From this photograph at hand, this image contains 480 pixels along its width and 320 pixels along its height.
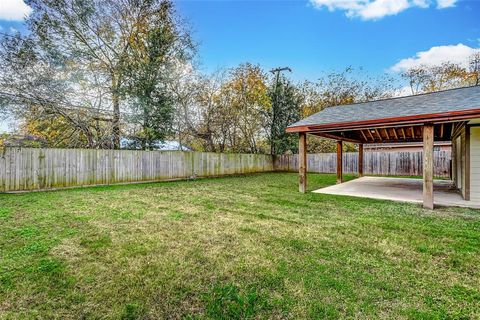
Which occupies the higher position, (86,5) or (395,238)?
(86,5)

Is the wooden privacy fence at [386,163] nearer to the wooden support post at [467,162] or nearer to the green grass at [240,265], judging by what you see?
the wooden support post at [467,162]

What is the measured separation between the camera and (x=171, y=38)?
1134cm

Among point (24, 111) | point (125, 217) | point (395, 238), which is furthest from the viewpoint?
point (24, 111)

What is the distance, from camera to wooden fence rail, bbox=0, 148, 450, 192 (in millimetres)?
6984

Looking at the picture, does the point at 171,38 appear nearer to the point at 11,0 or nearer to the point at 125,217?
the point at 11,0

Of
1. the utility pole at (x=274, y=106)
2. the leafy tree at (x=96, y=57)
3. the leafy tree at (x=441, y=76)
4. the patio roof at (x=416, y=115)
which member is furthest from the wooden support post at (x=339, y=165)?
the leafy tree at (x=441, y=76)

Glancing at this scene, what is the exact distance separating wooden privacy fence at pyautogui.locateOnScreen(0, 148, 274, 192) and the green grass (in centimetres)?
351

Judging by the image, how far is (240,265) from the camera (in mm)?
2359

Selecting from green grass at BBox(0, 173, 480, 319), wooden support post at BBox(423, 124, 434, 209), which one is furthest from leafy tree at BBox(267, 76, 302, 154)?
green grass at BBox(0, 173, 480, 319)

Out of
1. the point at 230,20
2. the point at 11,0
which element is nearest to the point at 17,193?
the point at 11,0

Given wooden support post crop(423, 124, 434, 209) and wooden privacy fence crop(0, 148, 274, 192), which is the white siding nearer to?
wooden support post crop(423, 124, 434, 209)

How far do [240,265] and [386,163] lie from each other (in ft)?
43.7

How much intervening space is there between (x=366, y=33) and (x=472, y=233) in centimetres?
1209

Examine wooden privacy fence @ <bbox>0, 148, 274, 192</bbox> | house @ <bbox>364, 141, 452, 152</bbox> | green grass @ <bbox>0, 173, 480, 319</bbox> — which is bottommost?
green grass @ <bbox>0, 173, 480, 319</bbox>
